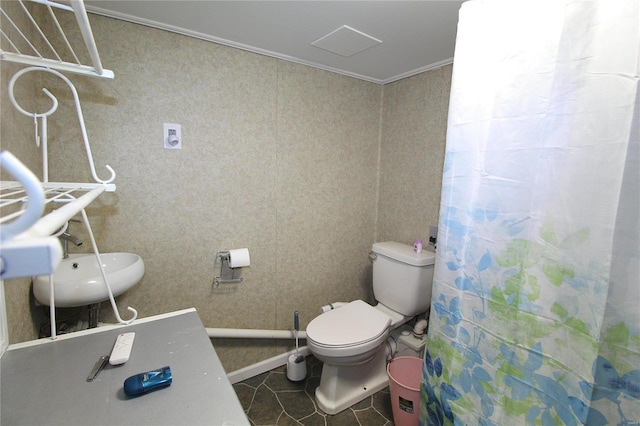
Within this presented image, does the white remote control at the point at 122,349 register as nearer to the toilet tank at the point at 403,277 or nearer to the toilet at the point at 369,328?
the toilet at the point at 369,328

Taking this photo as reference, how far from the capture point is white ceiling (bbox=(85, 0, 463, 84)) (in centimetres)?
133

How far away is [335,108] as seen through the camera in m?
2.15

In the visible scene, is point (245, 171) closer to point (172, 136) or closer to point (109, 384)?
point (172, 136)

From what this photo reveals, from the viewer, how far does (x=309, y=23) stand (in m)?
1.47

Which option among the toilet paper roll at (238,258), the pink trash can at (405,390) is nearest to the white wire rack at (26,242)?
the toilet paper roll at (238,258)

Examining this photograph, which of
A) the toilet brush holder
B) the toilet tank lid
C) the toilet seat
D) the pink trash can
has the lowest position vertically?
the toilet brush holder

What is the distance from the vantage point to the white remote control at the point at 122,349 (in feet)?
2.81

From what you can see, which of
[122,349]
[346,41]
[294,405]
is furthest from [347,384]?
[346,41]

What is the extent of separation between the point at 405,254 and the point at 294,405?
1155 millimetres

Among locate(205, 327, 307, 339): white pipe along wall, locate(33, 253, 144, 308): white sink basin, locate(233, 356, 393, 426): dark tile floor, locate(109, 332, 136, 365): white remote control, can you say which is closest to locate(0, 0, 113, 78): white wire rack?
locate(33, 253, 144, 308): white sink basin

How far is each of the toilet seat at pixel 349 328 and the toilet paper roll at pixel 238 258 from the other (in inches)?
21.4

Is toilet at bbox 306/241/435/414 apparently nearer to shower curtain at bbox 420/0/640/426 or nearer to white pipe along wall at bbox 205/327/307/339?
white pipe along wall at bbox 205/327/307/339

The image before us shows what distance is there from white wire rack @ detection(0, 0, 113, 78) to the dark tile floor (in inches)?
72.3

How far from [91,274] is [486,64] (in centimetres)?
186
